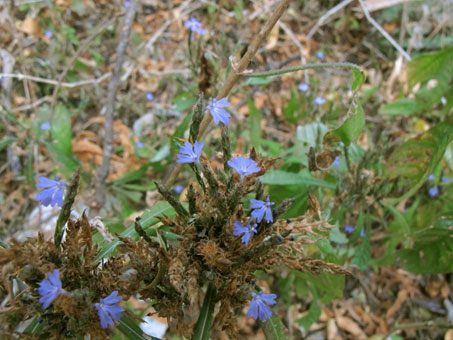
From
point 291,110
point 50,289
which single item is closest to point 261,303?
point 50,289

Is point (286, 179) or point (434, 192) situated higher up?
point (286, 179)

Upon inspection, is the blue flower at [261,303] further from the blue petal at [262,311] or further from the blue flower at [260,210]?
the blue flower at [260,210]

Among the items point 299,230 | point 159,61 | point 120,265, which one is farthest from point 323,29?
point 120,265

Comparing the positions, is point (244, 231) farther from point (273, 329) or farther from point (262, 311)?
point (273, 329)

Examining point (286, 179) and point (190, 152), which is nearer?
point (190, 152)

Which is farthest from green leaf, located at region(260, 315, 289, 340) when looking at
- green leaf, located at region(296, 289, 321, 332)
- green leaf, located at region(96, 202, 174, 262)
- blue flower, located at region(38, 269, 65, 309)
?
green leaf, located at region(296, 289, 321, 332)

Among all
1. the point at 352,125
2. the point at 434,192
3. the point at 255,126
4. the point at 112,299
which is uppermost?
the point at 352,125

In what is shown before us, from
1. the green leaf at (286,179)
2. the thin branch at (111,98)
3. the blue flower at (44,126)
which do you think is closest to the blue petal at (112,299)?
the green leaf at (286,179)
